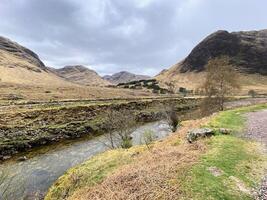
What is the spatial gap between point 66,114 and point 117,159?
48590 mm

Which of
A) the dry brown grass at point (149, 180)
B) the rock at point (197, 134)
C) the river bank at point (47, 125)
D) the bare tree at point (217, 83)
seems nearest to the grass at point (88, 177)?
the dry brown grass at point (149, 180)

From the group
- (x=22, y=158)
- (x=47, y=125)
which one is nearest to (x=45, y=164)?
(x=22, y=158)

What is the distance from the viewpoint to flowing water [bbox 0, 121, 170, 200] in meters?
29.4

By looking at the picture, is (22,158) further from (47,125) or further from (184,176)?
(184,176)

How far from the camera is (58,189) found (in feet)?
73.8

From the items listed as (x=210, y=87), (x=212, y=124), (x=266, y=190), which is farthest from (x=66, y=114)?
(x=266, y=190)

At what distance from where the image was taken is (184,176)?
→ 15.5m

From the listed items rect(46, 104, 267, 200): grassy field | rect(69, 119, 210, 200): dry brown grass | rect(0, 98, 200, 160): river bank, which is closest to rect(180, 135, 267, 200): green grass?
rect(46, 104, 267, 200): grassy field

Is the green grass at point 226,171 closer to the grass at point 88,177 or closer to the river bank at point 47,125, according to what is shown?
the grass at point 88,177

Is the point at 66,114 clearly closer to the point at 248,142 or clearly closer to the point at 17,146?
the point at 17,146

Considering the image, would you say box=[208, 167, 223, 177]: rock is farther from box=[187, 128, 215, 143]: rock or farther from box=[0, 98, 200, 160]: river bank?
box=[0, 98, 200, 160]: river bank

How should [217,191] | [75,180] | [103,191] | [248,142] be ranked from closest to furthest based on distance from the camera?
1. [217,191]
2. [103,191]
3. [75,180]
4. [248,142]

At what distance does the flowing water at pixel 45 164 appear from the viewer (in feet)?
96.4

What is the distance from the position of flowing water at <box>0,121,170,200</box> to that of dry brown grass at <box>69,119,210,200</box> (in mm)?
10821
